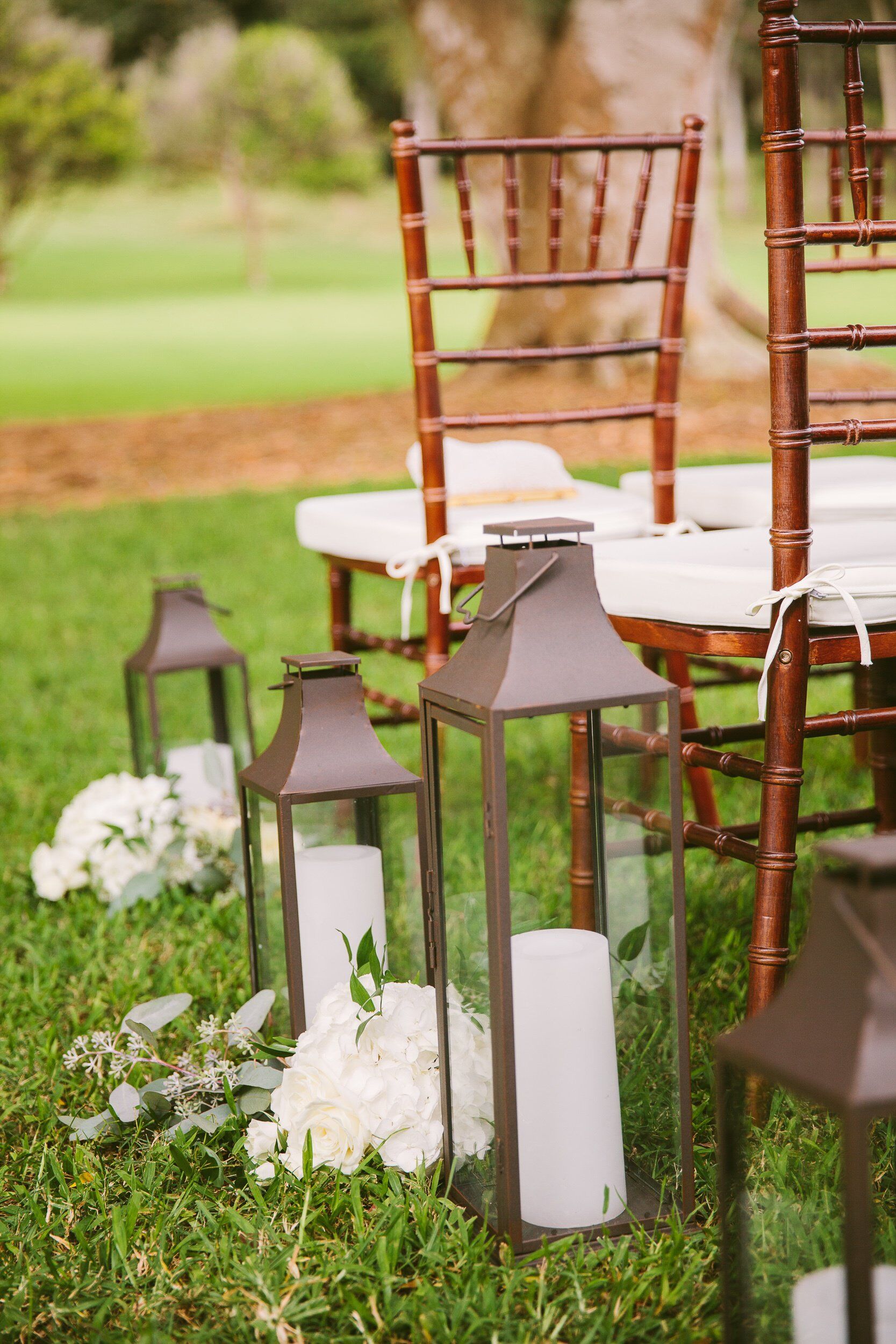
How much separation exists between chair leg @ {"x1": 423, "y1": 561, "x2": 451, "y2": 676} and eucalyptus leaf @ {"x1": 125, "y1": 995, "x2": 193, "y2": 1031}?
0.59 metres

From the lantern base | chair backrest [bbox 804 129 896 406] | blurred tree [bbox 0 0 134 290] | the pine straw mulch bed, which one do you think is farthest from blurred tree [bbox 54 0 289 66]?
the lantern base

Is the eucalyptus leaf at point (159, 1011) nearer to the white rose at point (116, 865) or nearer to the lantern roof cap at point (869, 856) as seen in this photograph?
the white rose at point (116, 865)

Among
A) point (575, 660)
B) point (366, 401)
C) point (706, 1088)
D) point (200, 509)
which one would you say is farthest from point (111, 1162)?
point (366, 401)

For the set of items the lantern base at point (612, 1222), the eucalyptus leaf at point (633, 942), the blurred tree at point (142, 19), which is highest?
the blurred tree at point (142, 19)

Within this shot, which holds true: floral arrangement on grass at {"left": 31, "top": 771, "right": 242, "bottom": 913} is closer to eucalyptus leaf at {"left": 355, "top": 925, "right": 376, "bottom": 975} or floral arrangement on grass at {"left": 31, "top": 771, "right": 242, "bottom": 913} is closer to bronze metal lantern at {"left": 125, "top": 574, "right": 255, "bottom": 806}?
bronze metal lantern at {"left": 125, "top": 574, "right": 255, "bottom": 806}

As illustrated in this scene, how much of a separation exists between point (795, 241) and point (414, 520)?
2.86 ft

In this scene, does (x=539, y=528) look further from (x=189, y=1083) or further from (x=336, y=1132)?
(x=189, y=1083)

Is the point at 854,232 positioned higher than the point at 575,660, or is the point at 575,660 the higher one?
the point at 854,232

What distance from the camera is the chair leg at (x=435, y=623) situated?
1788 mm

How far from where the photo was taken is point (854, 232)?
118 cm

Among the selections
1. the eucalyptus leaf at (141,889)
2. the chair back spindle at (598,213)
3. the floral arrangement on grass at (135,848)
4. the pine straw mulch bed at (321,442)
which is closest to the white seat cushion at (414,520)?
the chair back spindle at (598,213)

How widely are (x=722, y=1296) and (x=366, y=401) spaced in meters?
7.97

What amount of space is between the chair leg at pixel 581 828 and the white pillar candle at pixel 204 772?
87 centimetres

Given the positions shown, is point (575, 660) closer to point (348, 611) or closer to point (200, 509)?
point (348, 611)
